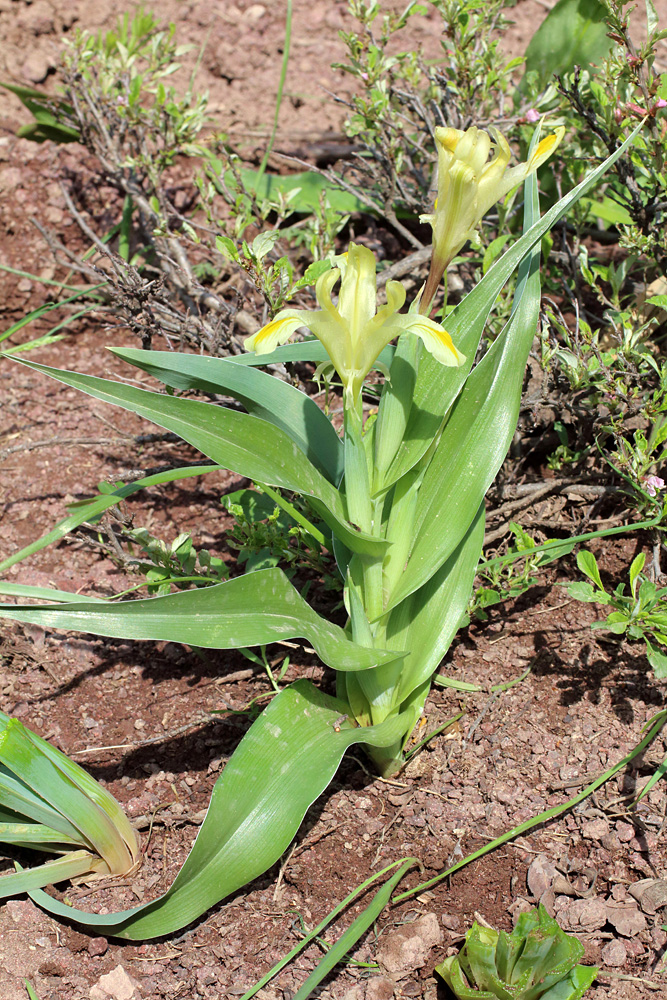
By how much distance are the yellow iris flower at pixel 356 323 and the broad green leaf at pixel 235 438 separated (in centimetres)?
18

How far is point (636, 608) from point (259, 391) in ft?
2.59

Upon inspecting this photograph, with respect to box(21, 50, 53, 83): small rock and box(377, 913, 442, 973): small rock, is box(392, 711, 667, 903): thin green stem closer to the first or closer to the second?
box(377, 913, 442, 973): small rock

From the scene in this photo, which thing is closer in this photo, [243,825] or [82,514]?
[243,825]

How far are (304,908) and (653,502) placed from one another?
3.41 feet

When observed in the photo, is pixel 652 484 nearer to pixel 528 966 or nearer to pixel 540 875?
pixel 540 875

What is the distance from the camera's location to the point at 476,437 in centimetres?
146

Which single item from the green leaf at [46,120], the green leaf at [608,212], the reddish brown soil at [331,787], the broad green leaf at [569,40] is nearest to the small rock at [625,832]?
the reddish brown soil at [331,787]

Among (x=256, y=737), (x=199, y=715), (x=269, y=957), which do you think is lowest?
(x=269, y=957)

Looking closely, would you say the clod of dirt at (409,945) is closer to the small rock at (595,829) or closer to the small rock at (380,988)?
the small rock at (380,988)

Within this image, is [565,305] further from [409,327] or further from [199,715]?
[199,715]

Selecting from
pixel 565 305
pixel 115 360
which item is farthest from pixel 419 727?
pixel 115 360

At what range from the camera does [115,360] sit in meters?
2.44

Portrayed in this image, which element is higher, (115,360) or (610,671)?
(115,360)

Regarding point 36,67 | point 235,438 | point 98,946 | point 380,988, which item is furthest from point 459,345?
point 36,67
